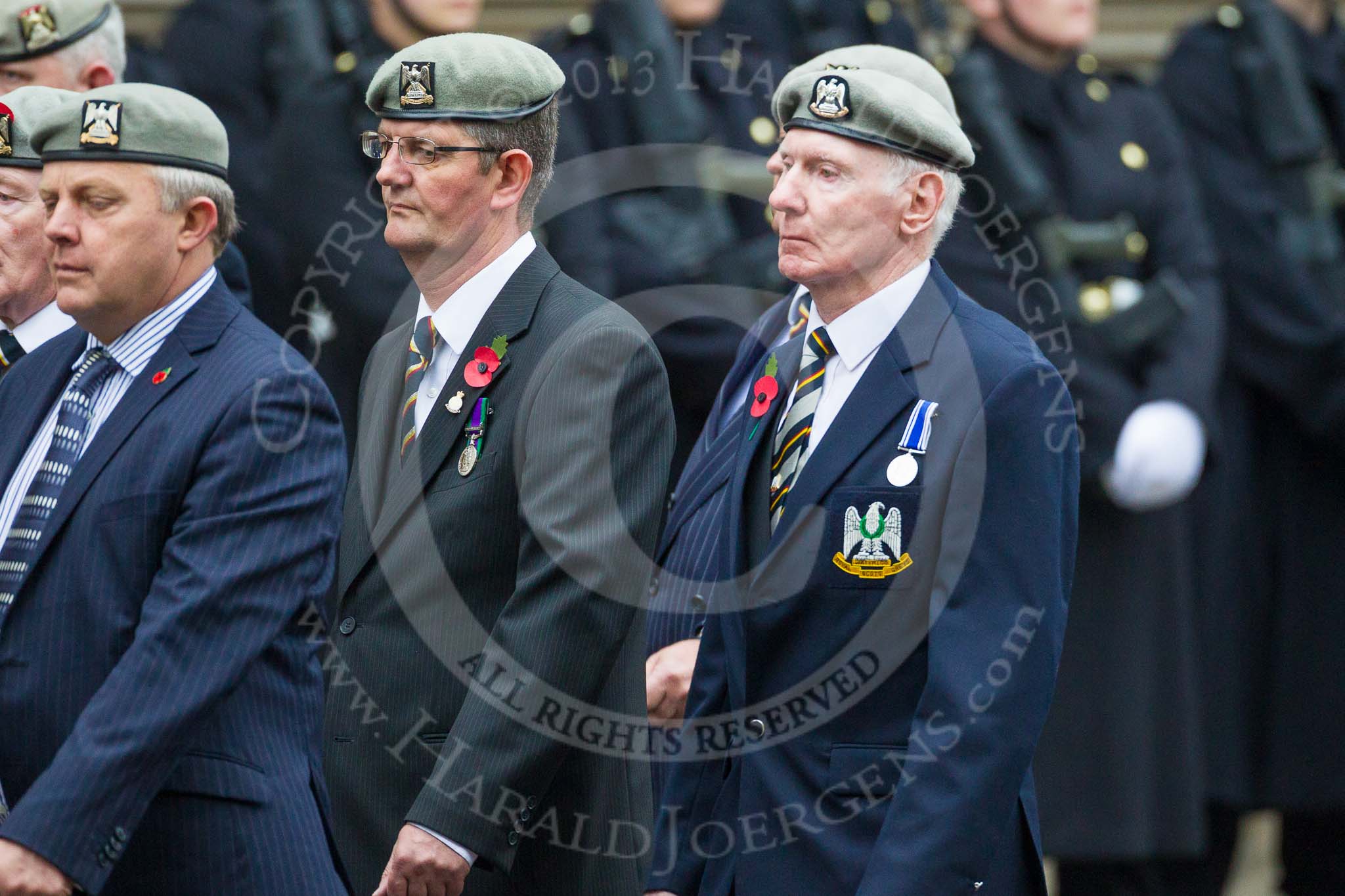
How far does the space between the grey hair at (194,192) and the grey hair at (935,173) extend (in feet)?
3.46

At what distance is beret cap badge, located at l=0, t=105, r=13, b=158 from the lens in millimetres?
3863

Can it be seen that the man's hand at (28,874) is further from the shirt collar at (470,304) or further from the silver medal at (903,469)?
the silver medal at (903,469)

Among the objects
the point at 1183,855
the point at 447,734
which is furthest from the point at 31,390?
the point at 1183,855

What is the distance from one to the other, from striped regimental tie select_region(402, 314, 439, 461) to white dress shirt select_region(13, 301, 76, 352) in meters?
0.74

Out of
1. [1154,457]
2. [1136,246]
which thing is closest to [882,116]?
[1154,457]

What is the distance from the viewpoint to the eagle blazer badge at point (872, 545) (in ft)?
10.7

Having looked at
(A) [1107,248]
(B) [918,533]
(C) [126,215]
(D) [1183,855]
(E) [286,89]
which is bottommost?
(D) [1183,855]

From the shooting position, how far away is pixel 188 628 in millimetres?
3162

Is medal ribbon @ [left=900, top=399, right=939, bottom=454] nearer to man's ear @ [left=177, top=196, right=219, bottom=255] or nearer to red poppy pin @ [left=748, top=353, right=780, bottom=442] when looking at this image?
red poppy pin @ [left=748, top=353, right=780, bottom=442]

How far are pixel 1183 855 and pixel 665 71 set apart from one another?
2480 mm

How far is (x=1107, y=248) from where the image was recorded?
18.9 feet

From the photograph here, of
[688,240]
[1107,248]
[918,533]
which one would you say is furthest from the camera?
[1107,248]

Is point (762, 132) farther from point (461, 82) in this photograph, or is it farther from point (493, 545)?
point (493, 545)

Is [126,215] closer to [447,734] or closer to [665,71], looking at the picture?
[447,734]
